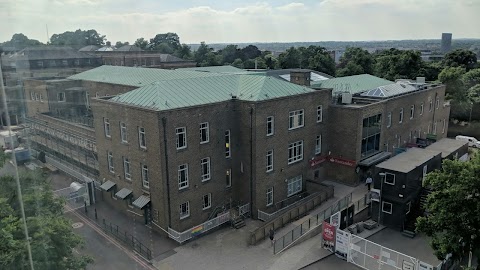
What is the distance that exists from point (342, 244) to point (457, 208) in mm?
5337

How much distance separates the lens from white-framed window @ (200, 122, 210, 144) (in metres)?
18.5

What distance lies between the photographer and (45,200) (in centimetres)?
950

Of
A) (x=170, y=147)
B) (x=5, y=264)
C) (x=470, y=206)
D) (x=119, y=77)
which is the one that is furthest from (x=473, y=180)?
(x=119, y=77)

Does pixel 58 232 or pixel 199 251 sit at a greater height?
pixel 58 232

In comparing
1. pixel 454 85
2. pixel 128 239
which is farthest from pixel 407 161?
pixel 454 85

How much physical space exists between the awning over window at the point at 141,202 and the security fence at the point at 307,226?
6.25 meters

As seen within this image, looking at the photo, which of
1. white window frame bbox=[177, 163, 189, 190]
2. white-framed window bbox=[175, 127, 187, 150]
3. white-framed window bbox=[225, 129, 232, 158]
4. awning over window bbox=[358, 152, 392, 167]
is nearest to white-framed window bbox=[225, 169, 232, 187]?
white-framed window bbox=[225, 129, 232, 158]

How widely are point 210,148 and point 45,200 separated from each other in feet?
32.7

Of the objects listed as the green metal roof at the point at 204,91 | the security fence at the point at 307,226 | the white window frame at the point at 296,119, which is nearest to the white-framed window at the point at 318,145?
the white window frame at the point at 296,119

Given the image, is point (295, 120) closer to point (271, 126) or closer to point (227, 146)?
point (271, 126)

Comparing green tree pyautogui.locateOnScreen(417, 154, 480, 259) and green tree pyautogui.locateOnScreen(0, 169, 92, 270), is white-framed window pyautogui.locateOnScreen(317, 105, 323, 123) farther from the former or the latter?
green tree pyautogui.locateOnScreen(0, 169, 92, 270)

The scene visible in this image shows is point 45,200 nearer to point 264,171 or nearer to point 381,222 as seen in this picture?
point 264,171

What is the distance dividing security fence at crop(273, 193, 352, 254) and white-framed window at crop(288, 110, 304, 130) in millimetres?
4672

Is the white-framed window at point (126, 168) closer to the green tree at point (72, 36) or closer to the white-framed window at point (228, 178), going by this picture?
the white-framed window at point (228, 178)
